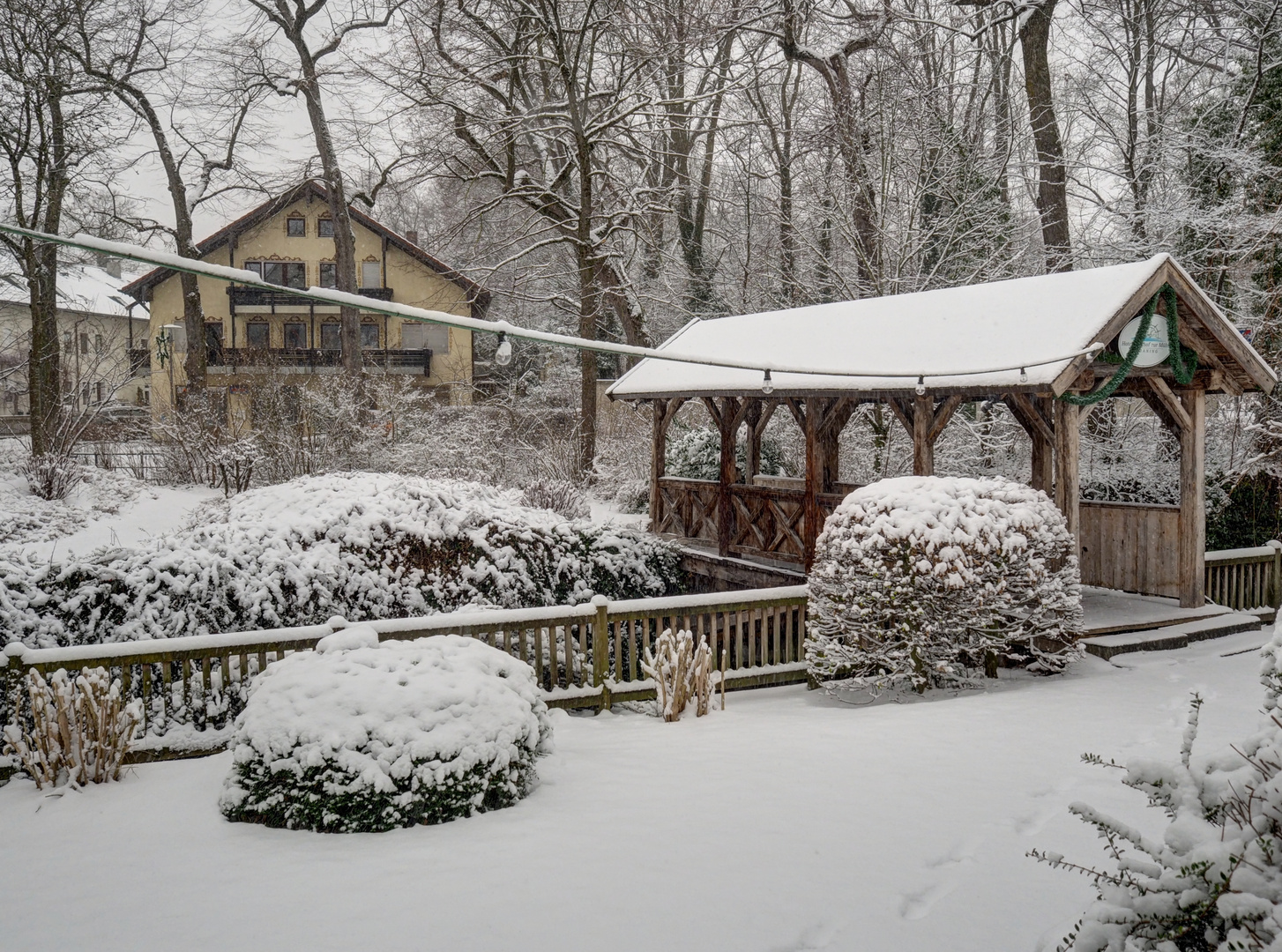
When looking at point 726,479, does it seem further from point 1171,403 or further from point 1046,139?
point 1046,139

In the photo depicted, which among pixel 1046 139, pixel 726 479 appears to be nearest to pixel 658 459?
pixel 726 479

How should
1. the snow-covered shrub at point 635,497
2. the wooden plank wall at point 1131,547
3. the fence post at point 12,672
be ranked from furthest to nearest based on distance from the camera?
the snow-covered shrub at point 635,497
the wooden plank wall at point 1131,547
the fence post at point 12,672

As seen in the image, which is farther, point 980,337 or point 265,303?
point 265,303

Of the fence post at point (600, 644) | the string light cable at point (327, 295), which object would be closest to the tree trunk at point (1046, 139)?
the string light cable at point (327, 295)

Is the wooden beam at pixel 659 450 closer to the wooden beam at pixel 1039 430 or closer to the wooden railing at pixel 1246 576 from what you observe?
the wooden beam at pixel 1039 430

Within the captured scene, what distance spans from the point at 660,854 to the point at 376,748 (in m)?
1.60

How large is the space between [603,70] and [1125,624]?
1738 cm

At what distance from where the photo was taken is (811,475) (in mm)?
11656

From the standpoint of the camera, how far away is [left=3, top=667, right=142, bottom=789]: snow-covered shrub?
19.2ft

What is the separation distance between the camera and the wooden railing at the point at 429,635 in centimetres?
652

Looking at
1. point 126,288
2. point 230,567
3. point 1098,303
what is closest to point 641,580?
point 230,567

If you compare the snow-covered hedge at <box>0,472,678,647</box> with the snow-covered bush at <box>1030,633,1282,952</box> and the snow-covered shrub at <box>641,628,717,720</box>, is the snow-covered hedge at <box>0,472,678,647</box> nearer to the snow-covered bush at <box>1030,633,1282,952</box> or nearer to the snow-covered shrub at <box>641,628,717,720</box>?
the snow-covered shrub at <box>641,628,717,720</box>

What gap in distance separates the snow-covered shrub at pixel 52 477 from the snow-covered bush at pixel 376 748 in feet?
43.6

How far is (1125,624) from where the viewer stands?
9477 millimetres
